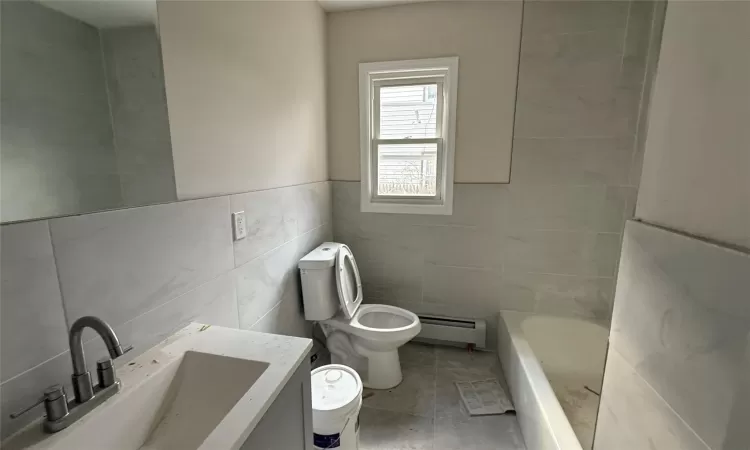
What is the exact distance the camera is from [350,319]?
2.03 m

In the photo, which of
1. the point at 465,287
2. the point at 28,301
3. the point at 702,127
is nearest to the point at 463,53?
the point at 465,287

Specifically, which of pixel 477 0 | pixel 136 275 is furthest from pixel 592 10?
pixel 136 275

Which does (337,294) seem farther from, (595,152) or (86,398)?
(595,152)

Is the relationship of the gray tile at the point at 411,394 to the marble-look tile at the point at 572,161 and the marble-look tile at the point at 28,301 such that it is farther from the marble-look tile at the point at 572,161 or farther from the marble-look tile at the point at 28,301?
the marble-look tile at the point at 28,301

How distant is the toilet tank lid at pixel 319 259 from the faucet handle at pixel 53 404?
1.24 metres

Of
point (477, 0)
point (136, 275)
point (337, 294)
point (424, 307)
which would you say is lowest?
point (424, 307)

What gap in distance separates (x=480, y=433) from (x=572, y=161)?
1.73 m

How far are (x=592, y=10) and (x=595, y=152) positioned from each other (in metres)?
0.84

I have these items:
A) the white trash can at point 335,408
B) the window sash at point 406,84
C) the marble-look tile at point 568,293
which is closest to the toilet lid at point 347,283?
the white trash can at point 335,408

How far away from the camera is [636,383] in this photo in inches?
27.4

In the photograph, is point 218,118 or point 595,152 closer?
point 218,118

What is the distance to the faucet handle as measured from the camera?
67 centimetres

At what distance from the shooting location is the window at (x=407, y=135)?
2266mm

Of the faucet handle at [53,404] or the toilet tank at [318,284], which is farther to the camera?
the toilet tank at [318,284]
